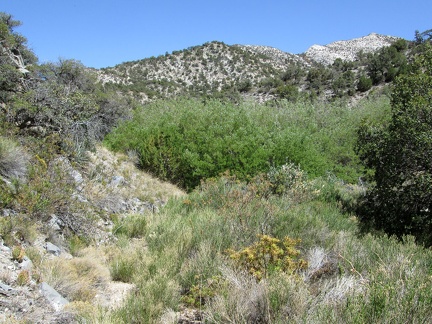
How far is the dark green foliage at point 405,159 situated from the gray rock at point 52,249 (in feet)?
22.3

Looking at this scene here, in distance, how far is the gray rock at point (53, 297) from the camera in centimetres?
462

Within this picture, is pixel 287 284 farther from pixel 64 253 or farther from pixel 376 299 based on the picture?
pixel 64 253

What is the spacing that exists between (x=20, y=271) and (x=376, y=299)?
4.37 meters

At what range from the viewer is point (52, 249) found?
6.28 meters

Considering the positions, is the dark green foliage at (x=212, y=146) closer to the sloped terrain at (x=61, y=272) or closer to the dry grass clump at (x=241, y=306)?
the sloped terrain at (x=61, y=272)

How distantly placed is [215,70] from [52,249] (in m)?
50.8

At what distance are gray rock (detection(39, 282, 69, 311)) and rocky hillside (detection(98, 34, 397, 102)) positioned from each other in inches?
1527

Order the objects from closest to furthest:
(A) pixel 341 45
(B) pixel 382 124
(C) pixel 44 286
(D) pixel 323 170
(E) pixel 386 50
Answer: (C) pixel 44 286 → (B) pixel 382 124 → (D) pixel 323 170 → (E) pixel 386 50 → (A) pixel 341 45

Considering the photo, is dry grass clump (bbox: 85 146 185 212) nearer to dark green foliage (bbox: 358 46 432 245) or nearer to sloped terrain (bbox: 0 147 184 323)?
sloped terrain (bbox: 0 147 184 323)

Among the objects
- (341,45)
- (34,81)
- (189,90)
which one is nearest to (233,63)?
(189,90)

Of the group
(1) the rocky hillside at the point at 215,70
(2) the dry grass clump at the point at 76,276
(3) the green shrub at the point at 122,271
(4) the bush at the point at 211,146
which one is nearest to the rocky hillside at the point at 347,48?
(1) the rocky hillside at the point at 215,70

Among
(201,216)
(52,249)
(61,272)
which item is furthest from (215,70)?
(61,272)

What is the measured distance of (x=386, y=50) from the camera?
41.0 m

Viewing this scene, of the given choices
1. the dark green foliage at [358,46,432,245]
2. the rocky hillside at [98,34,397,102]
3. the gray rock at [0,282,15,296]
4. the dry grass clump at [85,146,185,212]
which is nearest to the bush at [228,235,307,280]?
the gray rock at [0,282,15,296]
